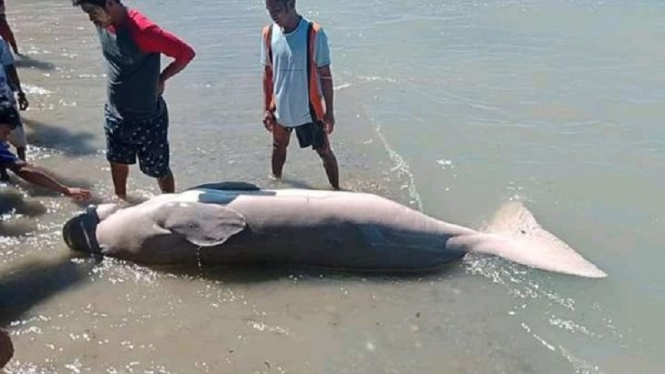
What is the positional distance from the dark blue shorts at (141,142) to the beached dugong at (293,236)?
53 cm

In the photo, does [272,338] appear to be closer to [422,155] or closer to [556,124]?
[422,155]

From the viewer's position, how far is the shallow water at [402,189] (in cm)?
515

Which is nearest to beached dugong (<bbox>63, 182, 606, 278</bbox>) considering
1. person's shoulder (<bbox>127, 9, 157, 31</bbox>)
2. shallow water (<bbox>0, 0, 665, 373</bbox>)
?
shallow water (<bbox>0, 0, 665, 373</bbox>)

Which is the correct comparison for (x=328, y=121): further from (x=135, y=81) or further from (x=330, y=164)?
(x=135, y=81)

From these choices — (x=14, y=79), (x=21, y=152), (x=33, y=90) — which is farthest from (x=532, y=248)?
(x=33, y=90)

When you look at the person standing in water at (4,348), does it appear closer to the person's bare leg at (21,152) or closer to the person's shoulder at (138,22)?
the person's shoulder at (138,22)

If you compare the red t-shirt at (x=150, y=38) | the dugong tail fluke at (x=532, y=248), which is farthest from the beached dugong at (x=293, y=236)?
the red t-shirt at (x=150, y=38)

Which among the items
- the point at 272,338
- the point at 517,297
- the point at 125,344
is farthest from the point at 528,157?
the point at 125,344

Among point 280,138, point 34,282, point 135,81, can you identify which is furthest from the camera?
point 280,138

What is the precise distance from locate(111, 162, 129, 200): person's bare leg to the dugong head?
0.66 metres

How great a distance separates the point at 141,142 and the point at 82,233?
0.86m

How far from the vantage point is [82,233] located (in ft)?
20.3

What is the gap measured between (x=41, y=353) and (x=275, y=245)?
1.75 metres

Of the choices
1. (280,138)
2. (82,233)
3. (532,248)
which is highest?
(280,138)
